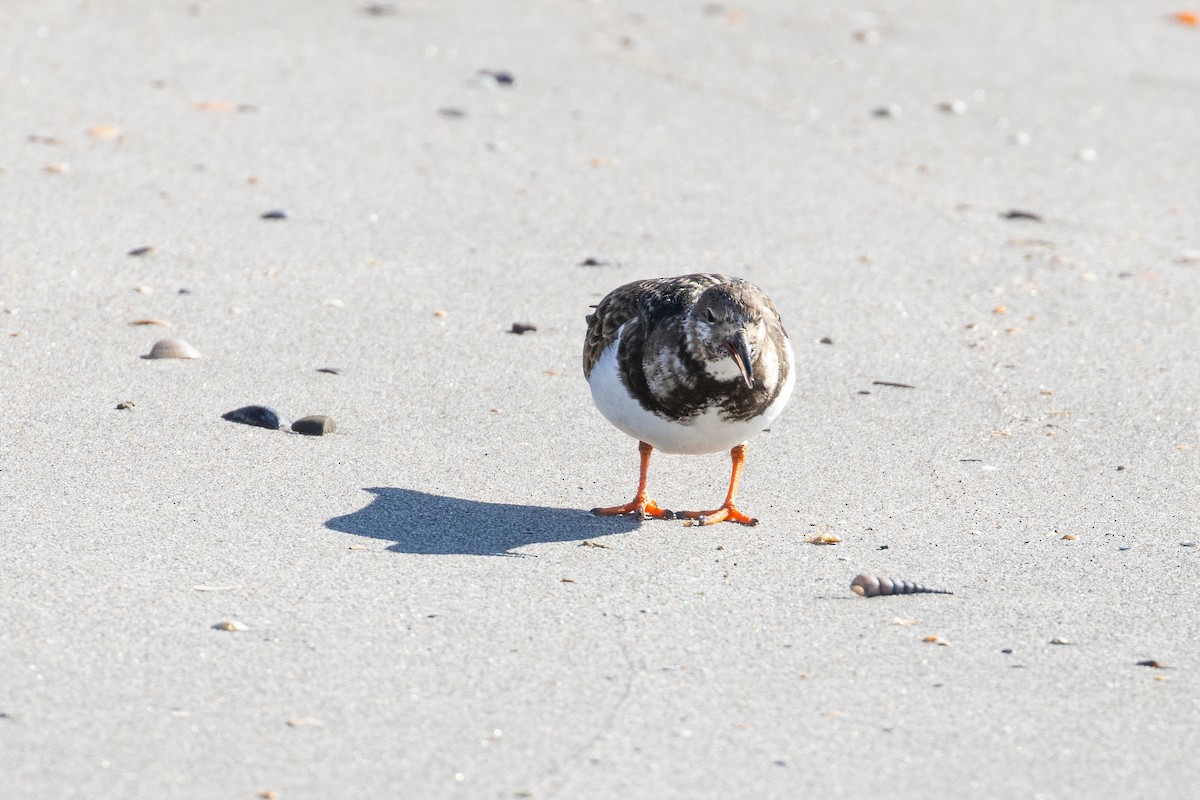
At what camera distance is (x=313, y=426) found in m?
5.43

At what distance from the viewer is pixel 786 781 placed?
337cm

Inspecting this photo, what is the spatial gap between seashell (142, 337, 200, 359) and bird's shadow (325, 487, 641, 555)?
136cm

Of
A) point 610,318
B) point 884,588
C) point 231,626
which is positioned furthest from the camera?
point 610,318

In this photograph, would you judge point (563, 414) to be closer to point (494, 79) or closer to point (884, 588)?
point (884, 588)

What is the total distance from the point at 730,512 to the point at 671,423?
0.40 m

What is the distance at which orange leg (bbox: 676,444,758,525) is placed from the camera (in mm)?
4973

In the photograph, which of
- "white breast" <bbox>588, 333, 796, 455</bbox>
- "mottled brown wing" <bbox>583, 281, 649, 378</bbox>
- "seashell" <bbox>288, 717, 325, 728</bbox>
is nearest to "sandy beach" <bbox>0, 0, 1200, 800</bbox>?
"seashell" <bbox>288, 717, 325, 728</bbox>

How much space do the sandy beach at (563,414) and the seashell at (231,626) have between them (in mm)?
44

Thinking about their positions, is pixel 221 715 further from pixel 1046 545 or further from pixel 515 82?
pixel 515 82

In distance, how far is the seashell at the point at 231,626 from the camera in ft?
13.0

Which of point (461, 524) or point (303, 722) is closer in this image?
point (303, 722)

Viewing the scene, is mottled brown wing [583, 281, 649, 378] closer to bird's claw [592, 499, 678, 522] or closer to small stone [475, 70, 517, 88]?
bird's claw [592, 499, 678, 522]

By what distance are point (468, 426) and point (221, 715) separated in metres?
2.21

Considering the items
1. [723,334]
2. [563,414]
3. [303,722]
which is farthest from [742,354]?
[303,722]
